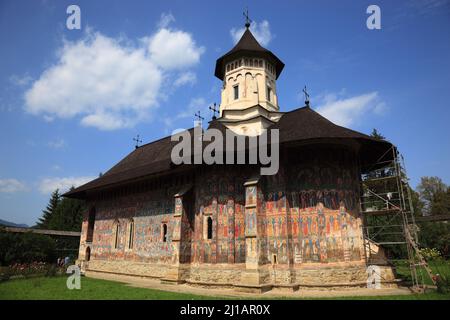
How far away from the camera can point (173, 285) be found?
15.7m

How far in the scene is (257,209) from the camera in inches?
556

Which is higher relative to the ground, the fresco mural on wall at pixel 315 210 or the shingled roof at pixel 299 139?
the shingled roof at pixel 299 139

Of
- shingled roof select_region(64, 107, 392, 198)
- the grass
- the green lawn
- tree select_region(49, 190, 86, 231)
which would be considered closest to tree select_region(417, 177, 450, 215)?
the grass

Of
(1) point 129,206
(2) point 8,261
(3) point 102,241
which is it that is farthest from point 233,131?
(2) point 8,261

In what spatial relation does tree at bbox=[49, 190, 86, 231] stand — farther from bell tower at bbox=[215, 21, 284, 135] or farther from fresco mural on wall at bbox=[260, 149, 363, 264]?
fresco mural on wall at bbox=[260, 149, 363, 264]

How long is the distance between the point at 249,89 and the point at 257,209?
931cm

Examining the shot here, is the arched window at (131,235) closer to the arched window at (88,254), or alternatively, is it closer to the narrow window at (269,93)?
the arched window at (88,254)

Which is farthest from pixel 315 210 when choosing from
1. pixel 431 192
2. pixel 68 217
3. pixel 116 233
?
pixel 431 192

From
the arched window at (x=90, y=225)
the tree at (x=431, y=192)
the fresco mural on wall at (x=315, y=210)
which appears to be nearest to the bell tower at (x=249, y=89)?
the fresco mural on wall at (x=315, y=210)

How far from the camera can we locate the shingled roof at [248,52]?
2089 cm

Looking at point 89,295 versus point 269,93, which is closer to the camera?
point 89,295

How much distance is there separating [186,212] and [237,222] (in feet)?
10.6

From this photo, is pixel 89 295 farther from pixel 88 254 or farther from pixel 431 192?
pixel 431 192
